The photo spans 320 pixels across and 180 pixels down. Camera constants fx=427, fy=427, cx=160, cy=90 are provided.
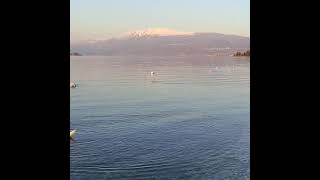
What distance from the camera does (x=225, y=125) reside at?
1129 inches
